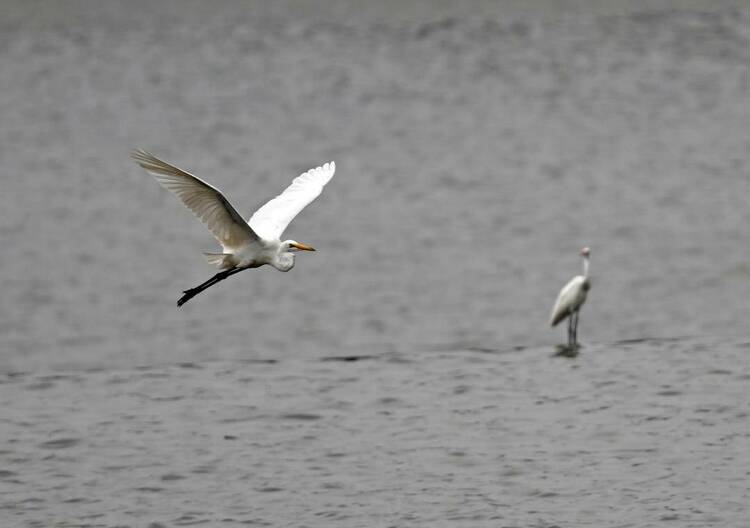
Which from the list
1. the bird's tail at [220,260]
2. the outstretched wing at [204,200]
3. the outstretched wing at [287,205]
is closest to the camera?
the outstretched wing at [204,200]

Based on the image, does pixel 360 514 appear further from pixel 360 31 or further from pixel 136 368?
pixel 360 31

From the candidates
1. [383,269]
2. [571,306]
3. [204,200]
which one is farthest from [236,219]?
[383,269]

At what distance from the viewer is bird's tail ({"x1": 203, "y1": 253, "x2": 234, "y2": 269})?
1163 cm

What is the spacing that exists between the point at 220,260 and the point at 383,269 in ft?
35.2

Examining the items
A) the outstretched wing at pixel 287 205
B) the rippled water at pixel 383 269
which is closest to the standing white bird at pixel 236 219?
the outstretched wing at pixel 287 205

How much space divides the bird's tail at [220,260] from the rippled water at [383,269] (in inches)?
98.5

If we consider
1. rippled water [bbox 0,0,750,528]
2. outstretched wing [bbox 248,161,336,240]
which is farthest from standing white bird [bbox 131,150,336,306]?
rippled water [bbox 0,0,750,528]

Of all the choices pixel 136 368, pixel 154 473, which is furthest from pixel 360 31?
pixel 154 473

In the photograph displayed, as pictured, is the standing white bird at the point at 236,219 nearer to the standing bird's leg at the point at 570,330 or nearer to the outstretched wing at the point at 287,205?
the outstretched wing at the point at 287,205

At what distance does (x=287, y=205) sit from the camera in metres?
12.6

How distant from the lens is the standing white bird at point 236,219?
420 inches

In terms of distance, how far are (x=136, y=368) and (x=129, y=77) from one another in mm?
17442

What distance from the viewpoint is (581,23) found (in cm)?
3853

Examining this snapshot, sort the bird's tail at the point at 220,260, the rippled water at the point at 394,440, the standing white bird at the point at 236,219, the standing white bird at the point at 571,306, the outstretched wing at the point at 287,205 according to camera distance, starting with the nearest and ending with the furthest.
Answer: the standing white bird at the point at 236,219
the bird's tail at the point at 220,260
the outstretched wing at the point at 287,205
the rippled water at the point at 394,440
the standing white bird at the point at 571,306
